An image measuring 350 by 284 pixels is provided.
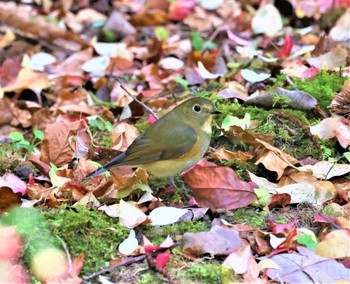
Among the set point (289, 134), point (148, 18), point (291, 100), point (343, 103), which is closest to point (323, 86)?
point (291, 100)

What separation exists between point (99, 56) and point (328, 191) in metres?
3.83

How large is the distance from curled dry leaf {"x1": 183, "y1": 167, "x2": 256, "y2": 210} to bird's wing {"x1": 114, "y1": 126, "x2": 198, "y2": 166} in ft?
1.01

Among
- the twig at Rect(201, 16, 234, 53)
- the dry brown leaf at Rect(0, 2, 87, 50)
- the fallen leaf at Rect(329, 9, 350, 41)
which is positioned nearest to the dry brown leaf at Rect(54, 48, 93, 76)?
the dry brown leaf at Rect(0, 2, 87, 50)

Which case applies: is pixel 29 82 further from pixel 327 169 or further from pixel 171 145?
pixel 327 169

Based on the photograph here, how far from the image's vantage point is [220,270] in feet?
10.2

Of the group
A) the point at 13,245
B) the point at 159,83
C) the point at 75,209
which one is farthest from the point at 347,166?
the point at 159,83

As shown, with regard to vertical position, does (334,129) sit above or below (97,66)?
above

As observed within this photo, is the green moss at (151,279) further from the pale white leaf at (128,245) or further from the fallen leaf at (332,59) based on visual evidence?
the fallen leaf at (332,59)

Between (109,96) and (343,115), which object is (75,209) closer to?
(343,115)

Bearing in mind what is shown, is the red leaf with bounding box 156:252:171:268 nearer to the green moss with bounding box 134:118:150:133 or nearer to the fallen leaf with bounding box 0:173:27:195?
the fallen leaf with bounding box 0:173:27:195

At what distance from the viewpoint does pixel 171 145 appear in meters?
4.10

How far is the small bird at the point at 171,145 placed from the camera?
4.01 m

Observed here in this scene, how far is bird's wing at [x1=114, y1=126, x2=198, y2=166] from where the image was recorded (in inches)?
157

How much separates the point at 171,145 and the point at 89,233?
0.87m
